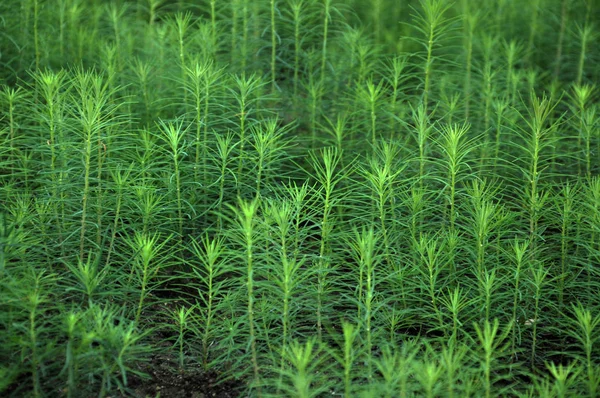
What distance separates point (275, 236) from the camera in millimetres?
3430

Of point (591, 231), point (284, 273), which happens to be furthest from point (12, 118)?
point (591, 231)

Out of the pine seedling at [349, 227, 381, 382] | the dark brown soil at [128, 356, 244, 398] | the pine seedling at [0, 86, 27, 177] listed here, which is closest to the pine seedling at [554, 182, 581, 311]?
the pine seedling at [349, 227, 381, 382]

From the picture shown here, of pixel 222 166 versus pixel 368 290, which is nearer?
pixel 368 290

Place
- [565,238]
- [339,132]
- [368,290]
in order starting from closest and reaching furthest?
[368,290] → [565,238] → [339,132]

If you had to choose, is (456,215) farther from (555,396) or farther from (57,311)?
(57,311)

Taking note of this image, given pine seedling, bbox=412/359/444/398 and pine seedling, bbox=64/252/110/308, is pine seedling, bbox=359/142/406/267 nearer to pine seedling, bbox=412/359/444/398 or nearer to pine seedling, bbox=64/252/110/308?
pine seedling, bbox=412/359/444/398

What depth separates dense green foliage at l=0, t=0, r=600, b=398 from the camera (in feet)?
9.60

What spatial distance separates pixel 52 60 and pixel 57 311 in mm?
1969

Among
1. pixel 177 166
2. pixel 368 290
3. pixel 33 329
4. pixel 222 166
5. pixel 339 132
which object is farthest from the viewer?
pixel 339 132

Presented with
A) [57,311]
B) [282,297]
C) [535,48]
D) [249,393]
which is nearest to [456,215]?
[282,297]

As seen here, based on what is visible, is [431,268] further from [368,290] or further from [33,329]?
[33,329]

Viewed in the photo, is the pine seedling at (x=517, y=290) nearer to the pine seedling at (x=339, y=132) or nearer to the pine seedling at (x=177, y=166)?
the pine seedling at (x=339, y=132)

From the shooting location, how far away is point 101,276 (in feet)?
10.7

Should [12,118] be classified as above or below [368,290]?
above
